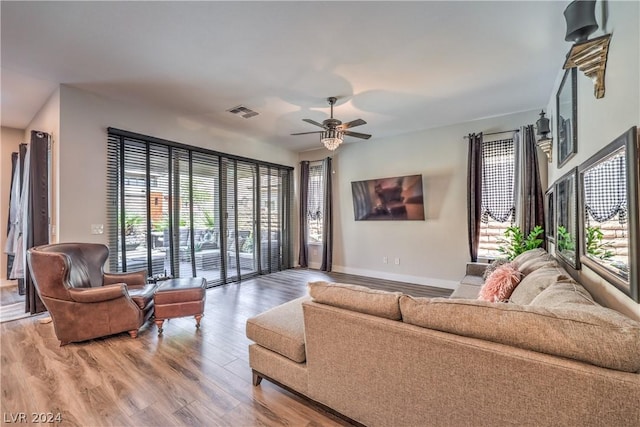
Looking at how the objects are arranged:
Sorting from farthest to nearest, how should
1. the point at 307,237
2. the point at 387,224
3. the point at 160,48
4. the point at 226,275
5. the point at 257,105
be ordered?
the point at 307,237
the point at 387,224
the point at 226,275
the point at 257,105
the point at 160,48

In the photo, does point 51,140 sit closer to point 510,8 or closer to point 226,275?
point 226,275

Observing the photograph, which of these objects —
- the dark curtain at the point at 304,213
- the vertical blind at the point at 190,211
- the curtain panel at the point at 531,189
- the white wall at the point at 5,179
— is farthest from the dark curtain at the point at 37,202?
the curtain panel at the point at 531,189

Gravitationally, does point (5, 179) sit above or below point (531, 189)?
above

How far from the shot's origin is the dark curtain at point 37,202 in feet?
10.9

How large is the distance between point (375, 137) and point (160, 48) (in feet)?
12.8

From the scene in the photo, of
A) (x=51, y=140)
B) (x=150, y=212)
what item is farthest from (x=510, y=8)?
(x=51, y=140)

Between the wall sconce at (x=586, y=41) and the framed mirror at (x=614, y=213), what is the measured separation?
482 mm

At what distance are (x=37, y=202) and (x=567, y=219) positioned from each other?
5710 mm

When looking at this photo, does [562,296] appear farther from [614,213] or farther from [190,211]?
[190,211]

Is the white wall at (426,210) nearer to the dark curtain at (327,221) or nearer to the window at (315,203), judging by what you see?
the dark curtain at (327,221)

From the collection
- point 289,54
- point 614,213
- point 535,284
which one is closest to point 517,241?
point 535,284

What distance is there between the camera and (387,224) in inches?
213

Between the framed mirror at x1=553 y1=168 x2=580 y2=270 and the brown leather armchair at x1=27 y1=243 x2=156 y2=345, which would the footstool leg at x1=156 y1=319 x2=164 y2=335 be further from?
the framed mirror at x1=553 y1=168 x2=580 y2=270

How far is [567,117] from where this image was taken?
8.43ft
